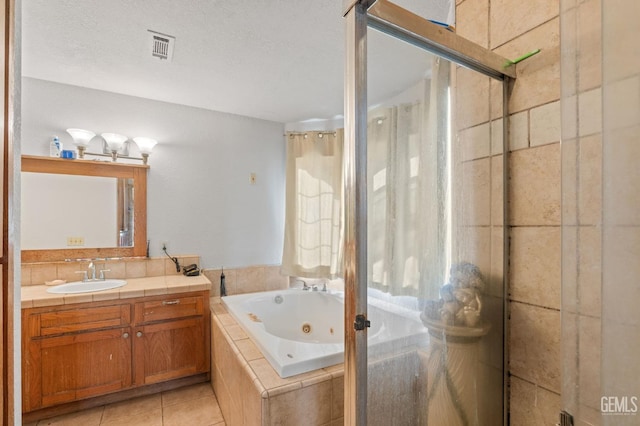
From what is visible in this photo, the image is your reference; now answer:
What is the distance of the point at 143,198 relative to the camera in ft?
9.05

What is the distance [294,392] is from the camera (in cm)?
137

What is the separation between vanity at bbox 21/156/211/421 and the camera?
2.01m

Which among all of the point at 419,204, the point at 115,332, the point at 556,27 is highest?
the point at 556,27

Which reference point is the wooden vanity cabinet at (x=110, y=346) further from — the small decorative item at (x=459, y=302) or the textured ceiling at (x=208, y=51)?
the small decorative item at (x=459, y=302)

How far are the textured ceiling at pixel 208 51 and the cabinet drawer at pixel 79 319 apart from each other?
1844 millimetres

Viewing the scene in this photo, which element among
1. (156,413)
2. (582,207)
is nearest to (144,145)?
(156,413)

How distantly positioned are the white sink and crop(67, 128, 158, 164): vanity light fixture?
1102 millimetres

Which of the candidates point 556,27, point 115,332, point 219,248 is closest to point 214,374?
point 115,332

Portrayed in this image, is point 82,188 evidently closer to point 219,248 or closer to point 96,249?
point 96,249

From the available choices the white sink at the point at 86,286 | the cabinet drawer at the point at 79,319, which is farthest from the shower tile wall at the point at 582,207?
the white sink at the point at 86,286

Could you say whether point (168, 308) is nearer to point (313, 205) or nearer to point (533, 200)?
point (313, 205)

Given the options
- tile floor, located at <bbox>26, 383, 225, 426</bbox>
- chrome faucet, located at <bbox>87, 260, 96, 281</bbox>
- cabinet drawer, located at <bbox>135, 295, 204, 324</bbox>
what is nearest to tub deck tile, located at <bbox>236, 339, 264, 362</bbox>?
tile floor, located at <bbox>26, 383, 225, 426</bbox>

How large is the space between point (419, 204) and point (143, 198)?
9.01 feet

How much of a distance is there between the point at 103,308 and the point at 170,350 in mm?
619
